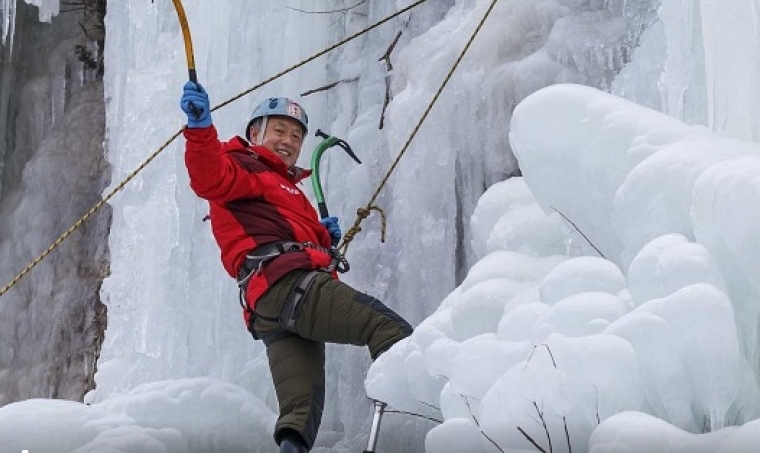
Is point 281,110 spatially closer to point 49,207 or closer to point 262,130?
point 262,130

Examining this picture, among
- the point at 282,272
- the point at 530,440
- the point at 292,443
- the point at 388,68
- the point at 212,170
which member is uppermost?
the point at 388,68

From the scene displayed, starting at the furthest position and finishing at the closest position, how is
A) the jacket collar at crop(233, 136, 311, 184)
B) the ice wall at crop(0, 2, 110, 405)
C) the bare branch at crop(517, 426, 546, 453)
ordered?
the ice wall at crop(0, 2, 110, 405) → the jacket collar at crop(233, 136, 311, 184) → the bare branch at crop(517, 426, 546, 453)

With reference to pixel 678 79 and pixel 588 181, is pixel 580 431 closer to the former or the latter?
pixel 588 181

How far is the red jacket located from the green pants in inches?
2.5

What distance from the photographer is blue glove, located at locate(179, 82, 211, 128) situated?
293 cm

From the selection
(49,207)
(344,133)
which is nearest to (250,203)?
(344,133)

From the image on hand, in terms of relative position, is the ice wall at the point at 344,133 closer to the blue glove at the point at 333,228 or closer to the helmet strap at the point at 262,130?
the blue glove at the point at 333,228

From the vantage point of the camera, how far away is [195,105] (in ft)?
9.60

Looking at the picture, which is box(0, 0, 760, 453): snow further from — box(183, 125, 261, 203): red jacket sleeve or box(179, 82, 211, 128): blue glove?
box(179, 82, 211, 128): blue glove

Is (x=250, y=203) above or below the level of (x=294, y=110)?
below

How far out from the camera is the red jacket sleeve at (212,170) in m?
2.97

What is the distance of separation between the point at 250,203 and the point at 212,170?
24 centimetres

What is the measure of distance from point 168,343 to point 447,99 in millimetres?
1784

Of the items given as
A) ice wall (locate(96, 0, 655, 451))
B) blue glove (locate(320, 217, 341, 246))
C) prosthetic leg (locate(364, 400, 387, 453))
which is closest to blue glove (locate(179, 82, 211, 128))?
blue glove (locate(320, 217, 341, 246))
